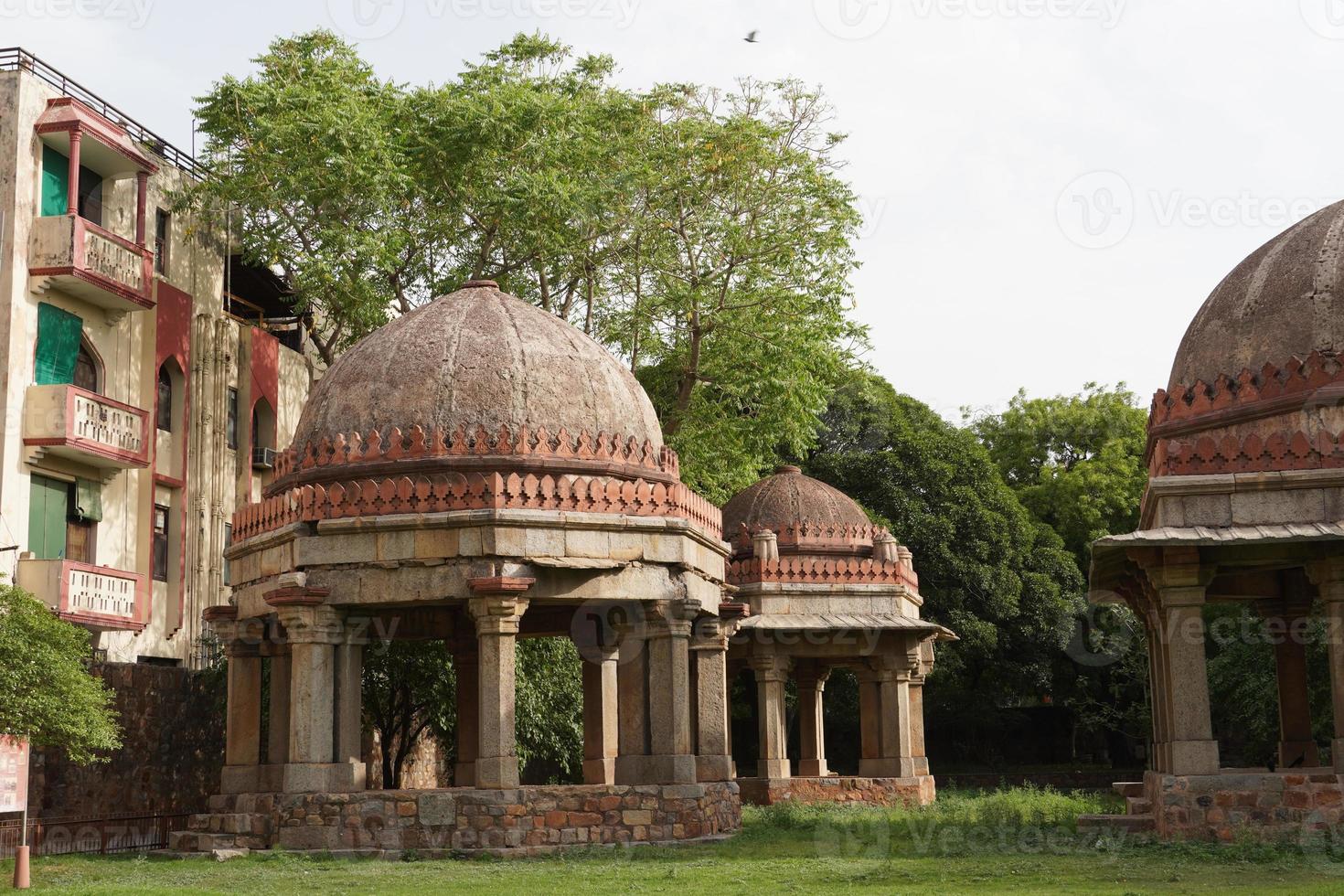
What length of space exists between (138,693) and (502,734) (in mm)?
9837

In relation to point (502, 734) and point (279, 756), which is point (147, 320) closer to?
point (279, 756)

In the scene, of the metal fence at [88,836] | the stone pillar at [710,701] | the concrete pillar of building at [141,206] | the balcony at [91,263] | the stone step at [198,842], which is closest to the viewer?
the stone step at [198,842]

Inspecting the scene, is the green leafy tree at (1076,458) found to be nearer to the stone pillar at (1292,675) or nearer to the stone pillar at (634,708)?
the stone pillar at (1292,675)

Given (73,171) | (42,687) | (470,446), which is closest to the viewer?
(42,687)

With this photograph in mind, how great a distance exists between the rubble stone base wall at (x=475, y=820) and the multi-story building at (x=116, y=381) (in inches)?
296

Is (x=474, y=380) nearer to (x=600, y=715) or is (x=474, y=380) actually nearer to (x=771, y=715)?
(x=600, y=715)

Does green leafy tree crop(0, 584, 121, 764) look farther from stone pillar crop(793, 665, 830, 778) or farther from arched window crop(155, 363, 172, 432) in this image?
stone pillar crop(793, 665, 830, 778)

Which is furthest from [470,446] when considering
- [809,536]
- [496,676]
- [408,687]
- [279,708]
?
[809,536]

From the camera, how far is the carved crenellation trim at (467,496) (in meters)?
16.8

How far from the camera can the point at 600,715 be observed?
2061 cm

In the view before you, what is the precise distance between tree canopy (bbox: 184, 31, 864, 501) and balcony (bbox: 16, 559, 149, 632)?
6234 mm

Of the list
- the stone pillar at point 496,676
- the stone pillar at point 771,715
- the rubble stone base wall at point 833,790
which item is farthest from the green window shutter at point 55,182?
the rubble stone base wall at point 833,790

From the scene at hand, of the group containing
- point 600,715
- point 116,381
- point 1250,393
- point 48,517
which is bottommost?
point 600,715

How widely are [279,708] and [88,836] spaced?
348 cm
